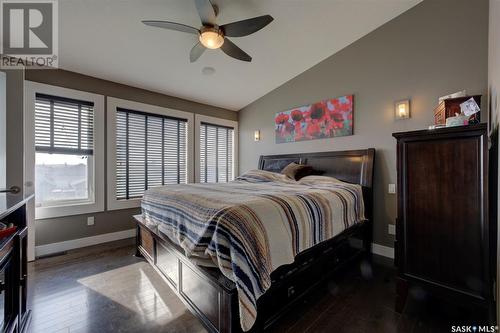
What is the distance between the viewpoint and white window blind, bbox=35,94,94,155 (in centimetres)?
295

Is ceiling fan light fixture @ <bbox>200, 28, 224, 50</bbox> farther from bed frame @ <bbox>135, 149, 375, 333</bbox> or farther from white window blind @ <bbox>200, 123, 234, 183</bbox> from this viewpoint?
white window blind @ <bbox>200, 123, 234, 183</bbox>

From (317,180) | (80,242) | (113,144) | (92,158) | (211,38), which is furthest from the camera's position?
(113,144)

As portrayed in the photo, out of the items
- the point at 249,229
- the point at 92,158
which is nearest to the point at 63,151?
the point at 92,158

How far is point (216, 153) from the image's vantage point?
4918 millimetres

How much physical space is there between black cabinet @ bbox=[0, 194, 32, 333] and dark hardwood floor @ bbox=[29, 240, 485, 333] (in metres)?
0.33

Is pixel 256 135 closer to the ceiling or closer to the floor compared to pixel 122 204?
closer to the ceiling

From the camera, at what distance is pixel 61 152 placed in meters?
3.11

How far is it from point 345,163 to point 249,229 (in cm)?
232

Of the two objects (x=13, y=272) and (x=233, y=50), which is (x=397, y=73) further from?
(x=13, y=272)

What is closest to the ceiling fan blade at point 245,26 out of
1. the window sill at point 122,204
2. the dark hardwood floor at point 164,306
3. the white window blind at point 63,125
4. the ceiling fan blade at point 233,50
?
the ceiling fan blade at point 233,50

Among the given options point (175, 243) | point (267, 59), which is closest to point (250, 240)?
point (175, 243)

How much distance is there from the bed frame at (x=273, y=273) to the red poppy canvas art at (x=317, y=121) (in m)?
0.43

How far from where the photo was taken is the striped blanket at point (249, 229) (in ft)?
4.46

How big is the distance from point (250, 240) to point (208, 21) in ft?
6.55
